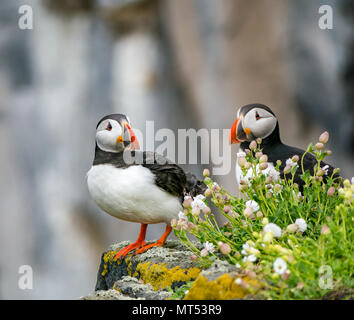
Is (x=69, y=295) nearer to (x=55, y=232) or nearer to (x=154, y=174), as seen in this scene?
(x=55, y=232)

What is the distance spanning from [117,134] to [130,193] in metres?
0.27

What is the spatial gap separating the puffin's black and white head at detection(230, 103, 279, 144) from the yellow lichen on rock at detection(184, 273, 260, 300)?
3.61ft

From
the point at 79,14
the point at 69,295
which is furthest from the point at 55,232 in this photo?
the point at 79,14

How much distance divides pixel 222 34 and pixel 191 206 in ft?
14.0

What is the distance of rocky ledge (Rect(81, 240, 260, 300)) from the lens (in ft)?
5.31

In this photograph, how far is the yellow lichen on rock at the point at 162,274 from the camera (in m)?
2.14

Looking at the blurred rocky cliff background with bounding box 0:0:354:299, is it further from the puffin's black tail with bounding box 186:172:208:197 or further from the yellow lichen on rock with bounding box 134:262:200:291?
the yellow lichen on rock with bounding box 134:262:200:291

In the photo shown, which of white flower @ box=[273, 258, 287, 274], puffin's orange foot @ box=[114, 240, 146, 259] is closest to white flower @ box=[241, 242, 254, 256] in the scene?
white flower @ box=[273, 258, 287, 274]

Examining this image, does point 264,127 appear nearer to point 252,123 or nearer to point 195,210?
point 252,123

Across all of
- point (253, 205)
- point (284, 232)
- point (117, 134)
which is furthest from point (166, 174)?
point (284, 232)

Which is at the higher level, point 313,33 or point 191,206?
point 313,33

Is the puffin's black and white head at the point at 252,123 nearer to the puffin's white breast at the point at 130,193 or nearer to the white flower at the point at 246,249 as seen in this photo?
the puffin's white breast at the point at 130,193
